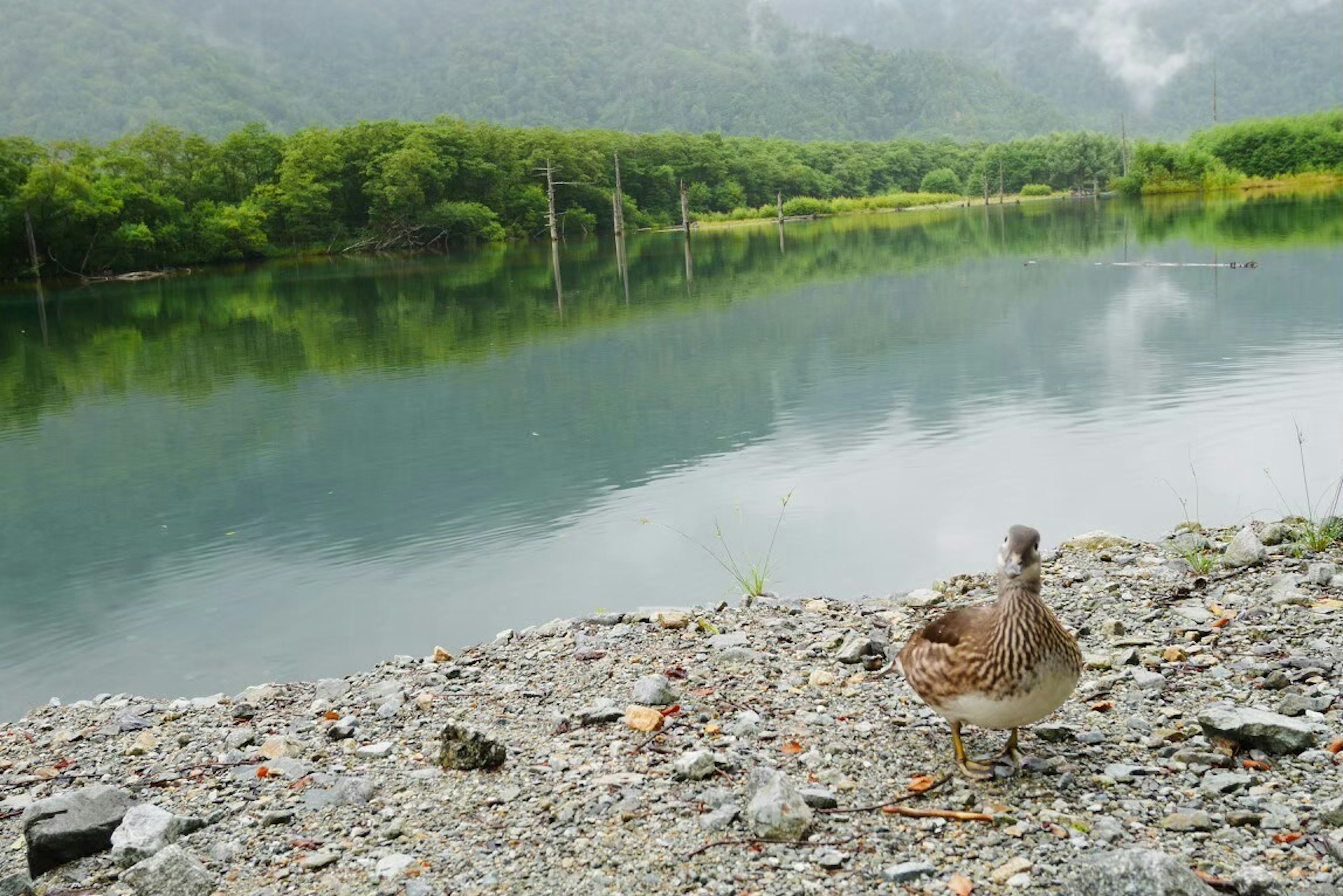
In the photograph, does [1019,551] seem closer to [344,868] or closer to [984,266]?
[344,868]

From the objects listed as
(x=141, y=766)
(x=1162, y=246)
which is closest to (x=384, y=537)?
(x=141, y=766)

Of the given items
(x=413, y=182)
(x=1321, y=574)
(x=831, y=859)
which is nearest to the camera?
(x=831, y=859)

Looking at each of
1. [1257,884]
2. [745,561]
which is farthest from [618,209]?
[1257,884]

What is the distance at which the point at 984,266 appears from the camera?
38562mm

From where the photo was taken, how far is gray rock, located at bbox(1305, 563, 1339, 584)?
648cm

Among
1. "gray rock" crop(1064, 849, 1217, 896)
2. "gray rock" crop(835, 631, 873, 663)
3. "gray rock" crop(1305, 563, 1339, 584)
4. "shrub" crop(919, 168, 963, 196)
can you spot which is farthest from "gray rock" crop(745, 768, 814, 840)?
"shrub" crop(919, 168, 963, 196)

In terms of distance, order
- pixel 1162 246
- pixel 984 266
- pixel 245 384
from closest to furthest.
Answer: pixel 245 384 < pixel 984 266 < pixel 1162 246

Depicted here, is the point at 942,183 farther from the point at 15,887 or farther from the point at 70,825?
the point at 15,887

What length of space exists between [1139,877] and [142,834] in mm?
3722

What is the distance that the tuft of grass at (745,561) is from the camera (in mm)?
8672

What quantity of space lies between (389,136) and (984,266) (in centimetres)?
8083

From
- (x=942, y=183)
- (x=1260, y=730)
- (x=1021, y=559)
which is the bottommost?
(x=1260, y=730)

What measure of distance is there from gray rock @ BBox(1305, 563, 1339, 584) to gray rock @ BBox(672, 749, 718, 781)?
4.03 meters

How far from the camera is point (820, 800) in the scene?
425 cm
